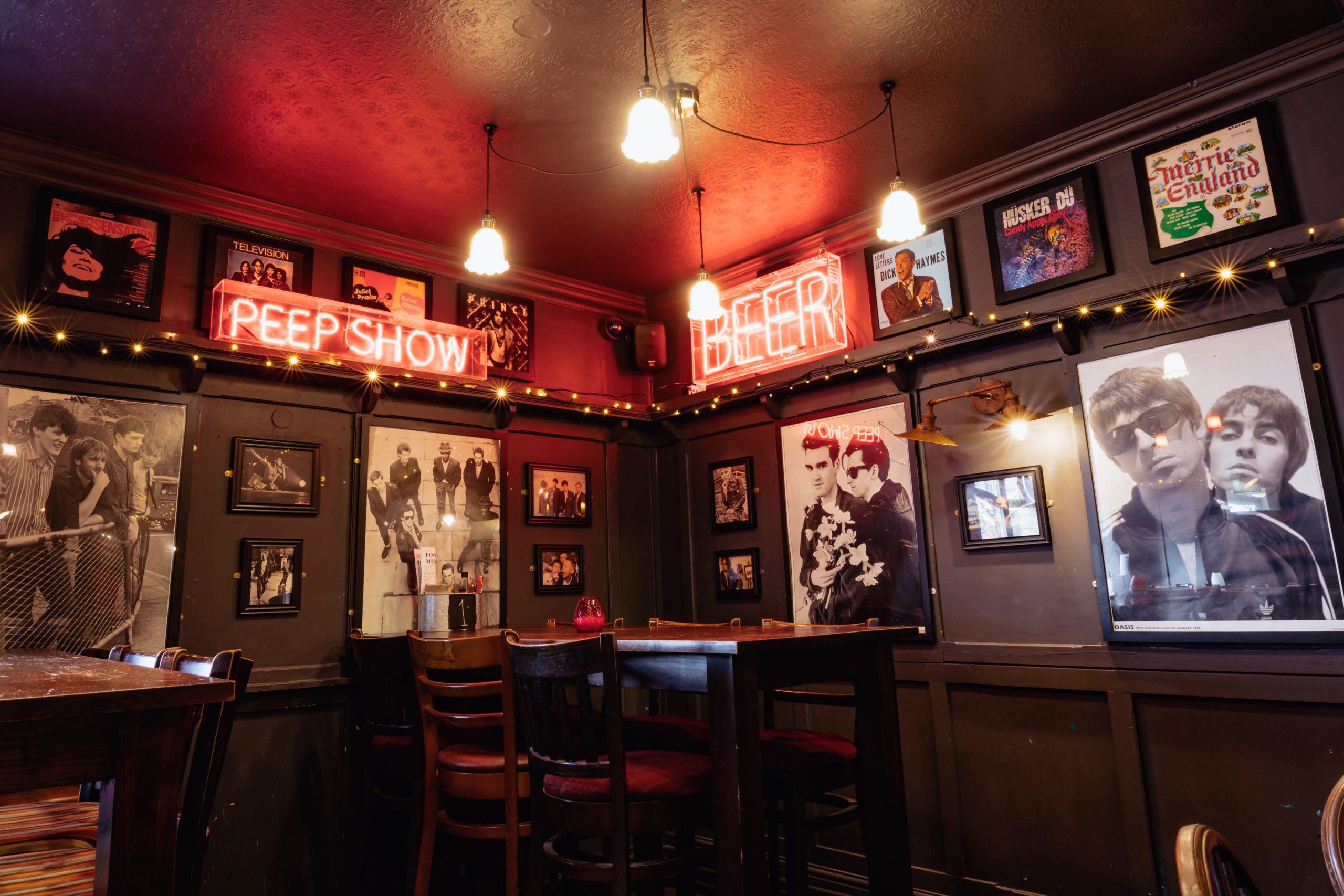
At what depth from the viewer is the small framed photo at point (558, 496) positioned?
5.20 metres

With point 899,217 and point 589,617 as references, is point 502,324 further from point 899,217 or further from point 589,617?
point 899,217

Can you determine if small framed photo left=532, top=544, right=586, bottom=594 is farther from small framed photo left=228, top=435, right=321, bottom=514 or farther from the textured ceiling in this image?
the textured ceiling

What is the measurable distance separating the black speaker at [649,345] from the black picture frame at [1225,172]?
3.15 metres

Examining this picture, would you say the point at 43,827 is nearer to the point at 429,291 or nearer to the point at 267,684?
the point at 267,684

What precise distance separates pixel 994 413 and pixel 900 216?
1.30m

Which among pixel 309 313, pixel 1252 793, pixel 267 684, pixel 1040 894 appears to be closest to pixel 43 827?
pixel 267 684

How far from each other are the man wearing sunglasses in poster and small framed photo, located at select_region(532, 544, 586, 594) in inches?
124

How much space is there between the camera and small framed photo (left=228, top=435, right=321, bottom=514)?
409cm

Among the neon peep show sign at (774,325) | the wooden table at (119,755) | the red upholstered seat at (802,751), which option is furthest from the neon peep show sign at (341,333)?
the wooden table at (119,755)

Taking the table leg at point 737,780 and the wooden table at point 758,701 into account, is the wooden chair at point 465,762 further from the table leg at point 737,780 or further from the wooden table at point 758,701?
the table leg at point 737,780

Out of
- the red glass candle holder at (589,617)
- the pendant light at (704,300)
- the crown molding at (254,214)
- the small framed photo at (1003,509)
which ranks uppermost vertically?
the crown molding at (254,214)

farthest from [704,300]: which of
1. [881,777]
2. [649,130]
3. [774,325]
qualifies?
[881,777]

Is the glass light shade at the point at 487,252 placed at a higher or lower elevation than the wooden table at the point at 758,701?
higher

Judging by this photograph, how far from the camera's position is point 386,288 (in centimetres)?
483
